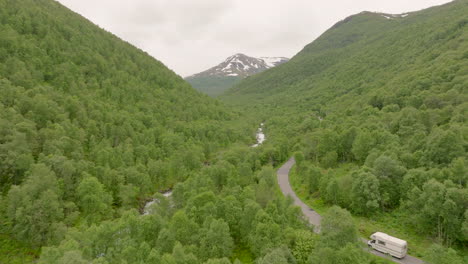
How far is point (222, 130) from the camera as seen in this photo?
133500 mm

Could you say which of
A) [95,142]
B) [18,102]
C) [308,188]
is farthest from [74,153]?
[308,188]

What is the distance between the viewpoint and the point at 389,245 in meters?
41.5

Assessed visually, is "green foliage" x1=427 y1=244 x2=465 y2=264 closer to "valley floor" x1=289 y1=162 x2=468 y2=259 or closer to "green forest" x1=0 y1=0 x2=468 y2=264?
"green forest" x1=0 y1=0 x2=468 y2=264

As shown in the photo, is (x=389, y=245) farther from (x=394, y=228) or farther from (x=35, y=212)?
(x=35, y=212)

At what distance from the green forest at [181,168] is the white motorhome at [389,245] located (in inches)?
81.2

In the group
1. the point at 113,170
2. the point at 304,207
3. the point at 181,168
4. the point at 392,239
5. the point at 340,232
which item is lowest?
the point at 304,207

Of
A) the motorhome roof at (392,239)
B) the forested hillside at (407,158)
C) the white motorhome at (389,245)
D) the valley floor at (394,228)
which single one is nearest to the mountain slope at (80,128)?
the forested hillside at (407,158)

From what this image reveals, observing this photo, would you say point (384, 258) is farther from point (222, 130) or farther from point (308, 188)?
point (222, 130)

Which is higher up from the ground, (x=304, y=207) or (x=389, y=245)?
(x=389, y=245)

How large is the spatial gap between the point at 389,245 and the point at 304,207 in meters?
21.7

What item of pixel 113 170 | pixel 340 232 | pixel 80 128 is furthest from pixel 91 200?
pixel 340 232

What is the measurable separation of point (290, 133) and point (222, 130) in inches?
1184

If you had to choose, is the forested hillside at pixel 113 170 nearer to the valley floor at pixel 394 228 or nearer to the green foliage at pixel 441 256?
the green foliage at pixel 441 256

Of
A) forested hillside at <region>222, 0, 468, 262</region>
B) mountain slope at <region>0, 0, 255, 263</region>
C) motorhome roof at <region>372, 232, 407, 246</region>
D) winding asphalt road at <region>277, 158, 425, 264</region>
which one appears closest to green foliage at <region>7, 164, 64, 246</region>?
mountain slope at <region>0, 0, 255, 263</region>
